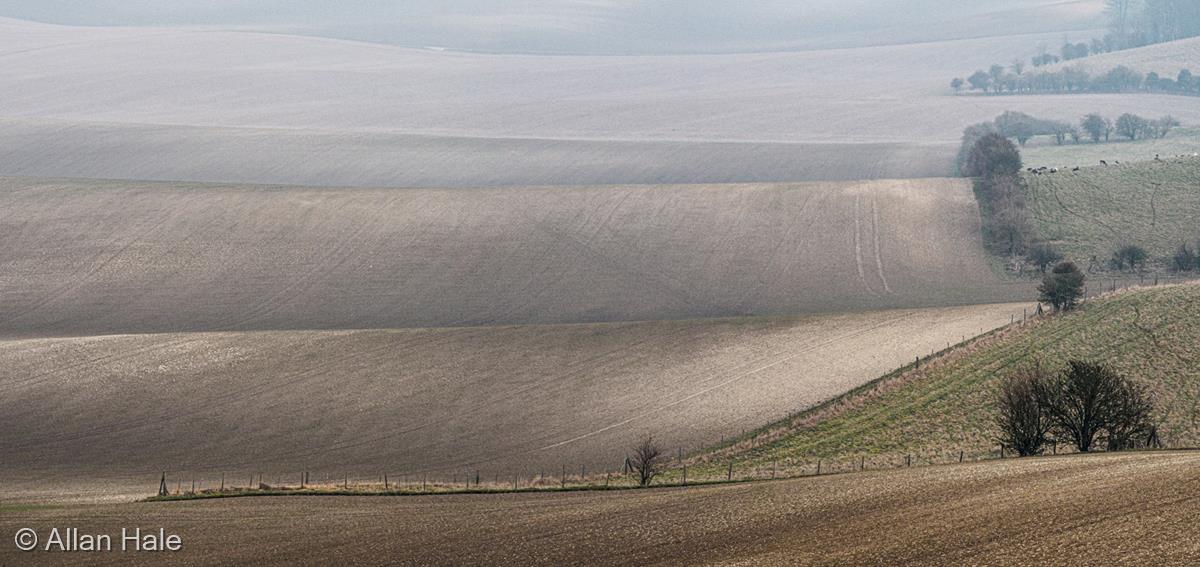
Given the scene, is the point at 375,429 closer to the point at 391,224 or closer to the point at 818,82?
the point at 391,224

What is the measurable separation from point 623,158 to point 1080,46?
9689cm

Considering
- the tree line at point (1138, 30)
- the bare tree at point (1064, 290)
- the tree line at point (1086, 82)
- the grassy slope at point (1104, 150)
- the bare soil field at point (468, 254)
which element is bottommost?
the bare tree at point (1064, 290)

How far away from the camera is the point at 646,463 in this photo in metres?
31.3

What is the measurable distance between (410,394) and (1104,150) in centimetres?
7734

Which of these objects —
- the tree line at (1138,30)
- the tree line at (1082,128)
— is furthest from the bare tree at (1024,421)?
the tree line at (1138,30)

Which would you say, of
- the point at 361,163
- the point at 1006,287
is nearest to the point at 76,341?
the point at 1006,287

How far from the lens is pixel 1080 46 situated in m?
166

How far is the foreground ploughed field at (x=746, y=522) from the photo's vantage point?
16.8 meters

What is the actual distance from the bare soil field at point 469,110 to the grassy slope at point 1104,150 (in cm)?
717

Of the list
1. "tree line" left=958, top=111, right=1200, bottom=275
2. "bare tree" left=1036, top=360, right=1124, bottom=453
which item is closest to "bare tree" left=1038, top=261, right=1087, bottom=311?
"tree line" left=958, top=111, right=1200, bottom=275

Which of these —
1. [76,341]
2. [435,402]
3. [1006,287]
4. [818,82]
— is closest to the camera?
[435,402]

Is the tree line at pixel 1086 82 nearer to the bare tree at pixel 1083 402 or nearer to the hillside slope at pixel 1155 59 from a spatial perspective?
the hillside slope at pixel 1155 59

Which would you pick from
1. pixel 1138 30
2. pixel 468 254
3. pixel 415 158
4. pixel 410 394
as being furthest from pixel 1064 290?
pixel 1138 30

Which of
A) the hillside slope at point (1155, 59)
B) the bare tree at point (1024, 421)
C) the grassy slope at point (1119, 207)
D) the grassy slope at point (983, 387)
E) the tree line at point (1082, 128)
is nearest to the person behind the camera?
the bare tree at point (1024, 421)
